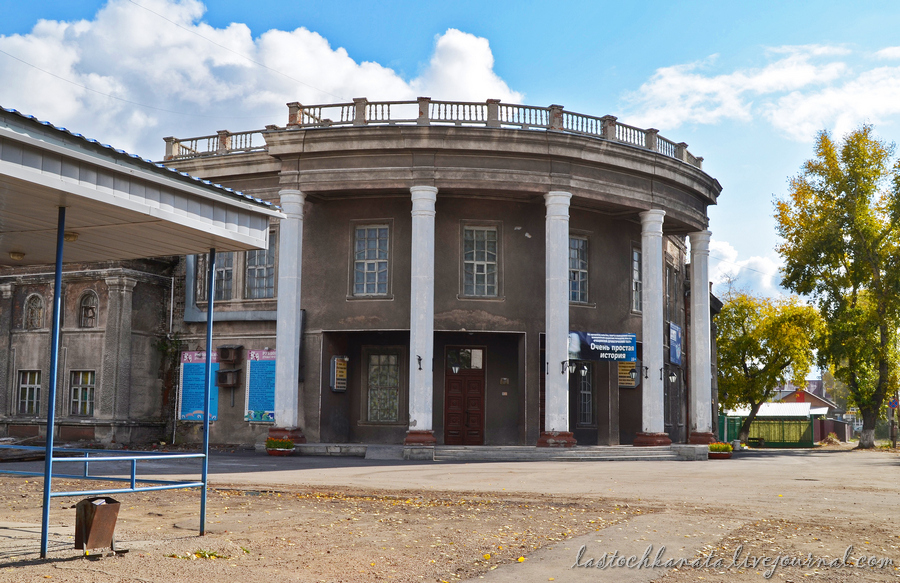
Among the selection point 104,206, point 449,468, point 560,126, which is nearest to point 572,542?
point 104,206

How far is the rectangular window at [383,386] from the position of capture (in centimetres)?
2652

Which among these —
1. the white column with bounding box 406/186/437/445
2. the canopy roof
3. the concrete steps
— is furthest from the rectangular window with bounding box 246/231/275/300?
the canopy roof

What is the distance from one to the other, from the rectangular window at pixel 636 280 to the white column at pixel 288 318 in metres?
11.0

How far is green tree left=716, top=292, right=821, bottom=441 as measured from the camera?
42438 millimetres

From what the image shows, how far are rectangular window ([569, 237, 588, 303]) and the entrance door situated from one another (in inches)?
136

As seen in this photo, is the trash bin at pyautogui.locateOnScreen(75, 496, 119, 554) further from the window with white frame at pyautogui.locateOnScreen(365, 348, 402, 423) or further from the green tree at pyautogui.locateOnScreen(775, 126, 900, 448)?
the green tree at pyautogui.locateOnScreen(775, 126, 900, 448)

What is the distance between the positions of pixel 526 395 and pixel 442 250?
5029 millimetres

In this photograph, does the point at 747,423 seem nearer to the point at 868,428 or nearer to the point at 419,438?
the point at 868,428

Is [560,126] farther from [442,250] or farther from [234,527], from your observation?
[234,527]

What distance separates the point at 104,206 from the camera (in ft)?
26.6

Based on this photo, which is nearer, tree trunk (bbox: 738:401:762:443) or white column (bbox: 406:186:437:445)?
white column (bbox: 406:186:437:445)

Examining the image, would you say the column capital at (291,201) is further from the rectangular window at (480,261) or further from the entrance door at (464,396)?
the entrance door at (464,396)

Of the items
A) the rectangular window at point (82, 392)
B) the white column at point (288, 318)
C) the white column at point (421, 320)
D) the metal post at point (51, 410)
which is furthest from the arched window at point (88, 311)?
the metal post at point (51, 410)

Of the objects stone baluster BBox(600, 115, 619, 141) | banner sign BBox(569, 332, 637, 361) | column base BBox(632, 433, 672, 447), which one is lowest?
column base BBox(632, 433, 672, 447)
